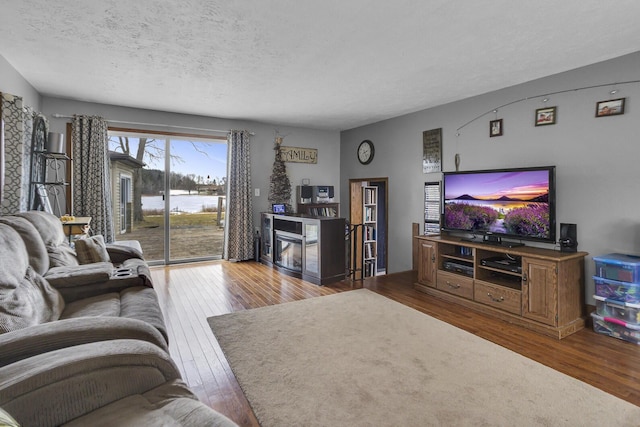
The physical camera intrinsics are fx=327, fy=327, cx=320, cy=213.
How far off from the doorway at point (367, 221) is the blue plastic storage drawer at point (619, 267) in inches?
112

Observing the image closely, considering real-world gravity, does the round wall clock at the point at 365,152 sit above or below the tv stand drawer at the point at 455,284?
above

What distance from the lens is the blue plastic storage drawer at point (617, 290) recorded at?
2760mm

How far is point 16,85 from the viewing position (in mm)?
3609

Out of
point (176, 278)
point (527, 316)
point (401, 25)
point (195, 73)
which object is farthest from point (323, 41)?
point (176, 278)

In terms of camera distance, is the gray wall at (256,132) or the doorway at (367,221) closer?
the gray wall at (256,132)

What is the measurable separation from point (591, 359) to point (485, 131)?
2.78 m

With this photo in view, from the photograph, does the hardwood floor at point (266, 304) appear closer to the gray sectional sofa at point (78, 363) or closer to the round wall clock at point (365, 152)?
the gray sectional sofa at point (78, 363)

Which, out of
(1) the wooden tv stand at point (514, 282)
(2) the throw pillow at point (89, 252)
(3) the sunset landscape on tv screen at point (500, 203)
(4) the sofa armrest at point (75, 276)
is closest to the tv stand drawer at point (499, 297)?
(1) the wooden tv stand at point (514, 282)

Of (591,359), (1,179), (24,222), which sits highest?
(1,179)

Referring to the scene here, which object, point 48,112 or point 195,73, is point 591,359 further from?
point 48,112

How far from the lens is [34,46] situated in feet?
9.86

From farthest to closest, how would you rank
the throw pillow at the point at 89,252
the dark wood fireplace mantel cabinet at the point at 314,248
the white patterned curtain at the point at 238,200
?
the white patterned curtain at the point at 238,200 < the dark wood fireplace mantel cabinet at the point at 314,248 < the throw pillow at the point at 89,252

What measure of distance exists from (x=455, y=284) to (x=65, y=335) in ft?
12.1

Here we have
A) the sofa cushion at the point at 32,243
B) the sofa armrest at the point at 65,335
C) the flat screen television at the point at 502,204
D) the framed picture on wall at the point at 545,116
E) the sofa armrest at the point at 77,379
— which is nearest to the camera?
the sofa armrest at the point at 77,379
